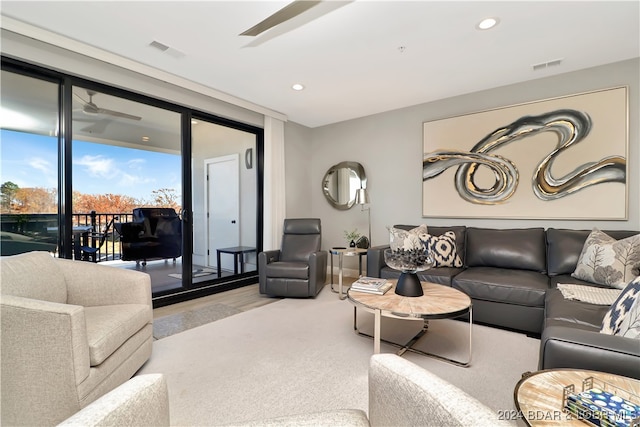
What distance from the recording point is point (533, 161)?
10.6 feet

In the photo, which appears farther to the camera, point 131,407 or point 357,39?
point 357,39

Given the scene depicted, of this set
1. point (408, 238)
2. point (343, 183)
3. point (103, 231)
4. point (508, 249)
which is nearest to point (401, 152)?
point (343, 183)

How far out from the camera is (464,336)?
2492mm

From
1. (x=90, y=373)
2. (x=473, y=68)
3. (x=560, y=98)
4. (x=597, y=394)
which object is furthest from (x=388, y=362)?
(x=560, y=98)

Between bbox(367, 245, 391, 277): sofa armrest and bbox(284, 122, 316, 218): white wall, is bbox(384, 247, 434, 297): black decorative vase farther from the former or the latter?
bbox(284, 122, 316, 218): white wall

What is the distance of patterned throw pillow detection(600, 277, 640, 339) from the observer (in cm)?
116

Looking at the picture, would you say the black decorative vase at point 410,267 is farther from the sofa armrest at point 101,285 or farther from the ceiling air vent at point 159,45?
the ceiling air vent at point 159,45

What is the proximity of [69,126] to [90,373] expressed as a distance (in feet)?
7.93

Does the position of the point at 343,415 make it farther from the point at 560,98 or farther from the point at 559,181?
the point at 560,98

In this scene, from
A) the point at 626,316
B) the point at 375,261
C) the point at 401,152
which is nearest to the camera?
the point at 626,316

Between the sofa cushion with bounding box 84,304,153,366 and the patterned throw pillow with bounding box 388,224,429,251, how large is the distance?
2.47 metres

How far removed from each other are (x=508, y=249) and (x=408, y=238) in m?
1.01

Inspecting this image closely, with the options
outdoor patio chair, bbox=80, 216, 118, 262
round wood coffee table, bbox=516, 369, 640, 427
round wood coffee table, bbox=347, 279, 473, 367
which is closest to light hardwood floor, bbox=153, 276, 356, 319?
outdoor patio chair, bbox=80, 216, 118, 262

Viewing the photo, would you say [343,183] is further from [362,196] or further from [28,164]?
[28,164]
